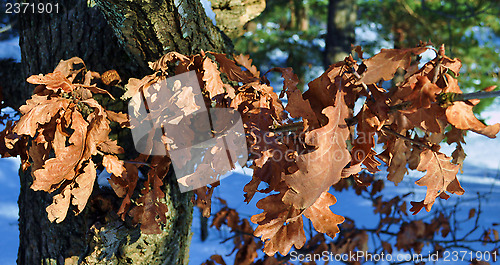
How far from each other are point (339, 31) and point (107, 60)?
4.16 m

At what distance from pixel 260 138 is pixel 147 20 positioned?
1.75 ft

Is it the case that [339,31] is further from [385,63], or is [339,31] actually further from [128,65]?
[385,63]

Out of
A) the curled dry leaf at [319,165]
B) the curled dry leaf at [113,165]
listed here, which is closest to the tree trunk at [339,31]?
the curled dry leaf at [113,165]

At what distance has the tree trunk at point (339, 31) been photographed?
4.80 m

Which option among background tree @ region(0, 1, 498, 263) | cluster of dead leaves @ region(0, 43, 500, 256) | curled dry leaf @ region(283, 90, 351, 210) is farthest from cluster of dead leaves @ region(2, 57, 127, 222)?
curled dry leaf @ region(283, 90, 351, 210)

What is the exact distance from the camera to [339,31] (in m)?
4.85

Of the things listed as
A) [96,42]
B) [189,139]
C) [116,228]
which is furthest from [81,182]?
[96,42]

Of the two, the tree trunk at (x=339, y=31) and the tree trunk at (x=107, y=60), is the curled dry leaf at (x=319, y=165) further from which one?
the tree trunk at (x=339, y=31)

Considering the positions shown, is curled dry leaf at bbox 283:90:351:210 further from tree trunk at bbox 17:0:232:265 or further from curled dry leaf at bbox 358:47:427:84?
tree trunk at bbox 17:0:232:265

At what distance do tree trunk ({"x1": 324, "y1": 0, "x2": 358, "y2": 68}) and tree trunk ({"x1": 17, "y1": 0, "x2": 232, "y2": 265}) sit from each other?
3.64m

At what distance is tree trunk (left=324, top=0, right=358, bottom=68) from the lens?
15.7ft

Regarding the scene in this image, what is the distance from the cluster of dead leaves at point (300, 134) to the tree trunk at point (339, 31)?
407 centimetres

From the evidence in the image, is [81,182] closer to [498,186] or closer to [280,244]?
[280,244]

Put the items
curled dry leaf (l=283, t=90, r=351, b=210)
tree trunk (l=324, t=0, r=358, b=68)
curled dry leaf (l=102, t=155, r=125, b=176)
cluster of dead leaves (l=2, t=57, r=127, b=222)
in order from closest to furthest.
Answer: curled dry leaf (l=283, t=90, r=351, b=210) < cluster of dead leaves (l=2, t=57, r=127, b=222) < curled dry leaf (l=102, t=155, r=125, b=176) < tree trunk (l=324, t=0, r=358, b=68)
